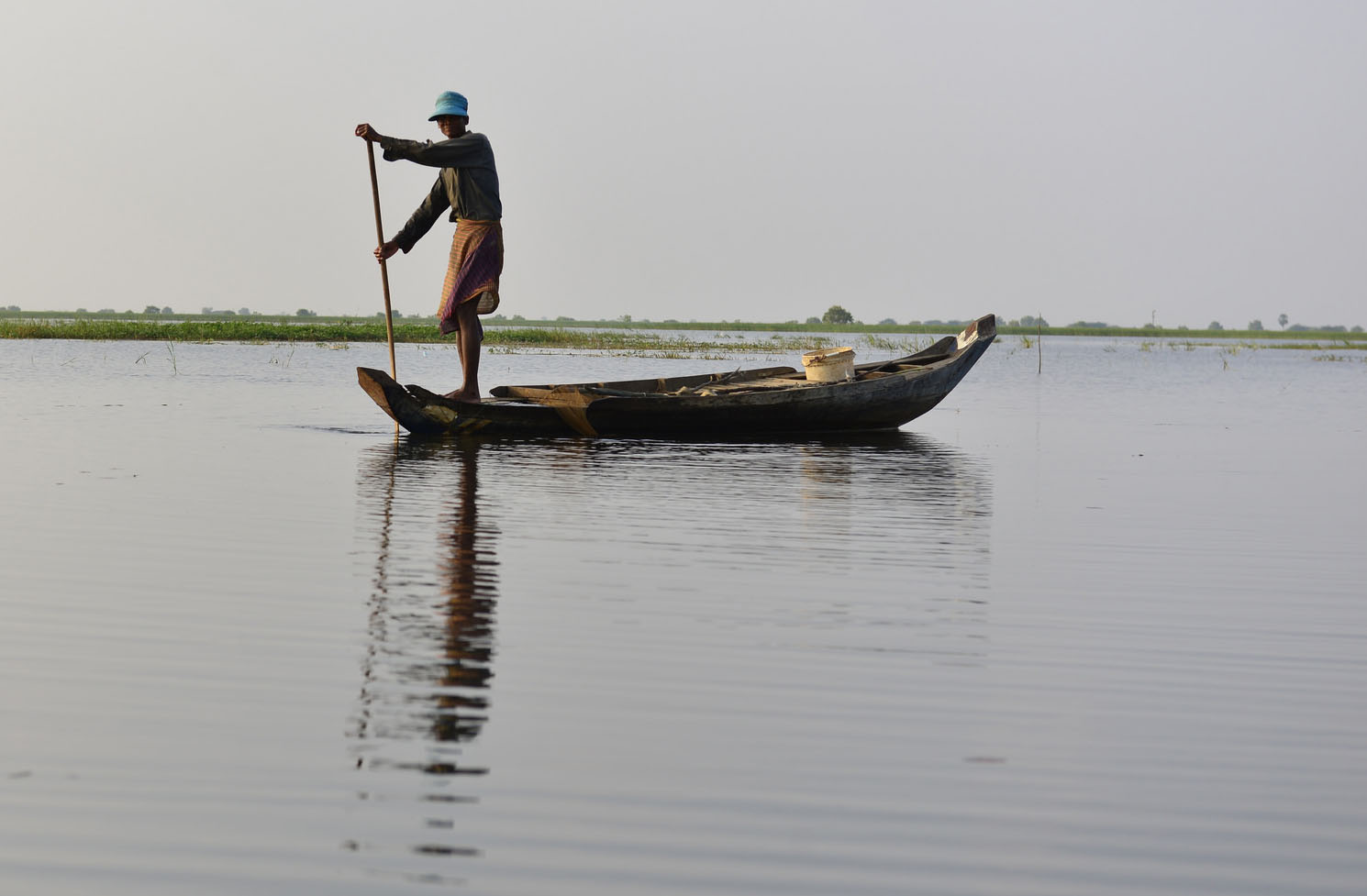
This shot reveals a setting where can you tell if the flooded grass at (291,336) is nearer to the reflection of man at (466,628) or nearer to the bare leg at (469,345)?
the bare leg at (469,345)

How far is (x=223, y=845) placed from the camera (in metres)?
2.70

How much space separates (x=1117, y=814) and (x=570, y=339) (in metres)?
40.1

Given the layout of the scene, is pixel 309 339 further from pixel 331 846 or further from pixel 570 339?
pixel 331 846

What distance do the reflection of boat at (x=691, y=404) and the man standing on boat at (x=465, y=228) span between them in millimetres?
324

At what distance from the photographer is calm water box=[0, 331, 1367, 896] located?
275 cm

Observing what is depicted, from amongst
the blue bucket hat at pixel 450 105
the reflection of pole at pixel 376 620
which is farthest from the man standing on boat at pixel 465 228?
the reflection of pole at pixel 376 620

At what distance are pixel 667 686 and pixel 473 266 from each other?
8061mm

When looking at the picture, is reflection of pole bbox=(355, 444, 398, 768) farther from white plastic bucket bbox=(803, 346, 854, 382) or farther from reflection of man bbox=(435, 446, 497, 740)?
white plastic bucket bbox=(803, 346, 854, 382)

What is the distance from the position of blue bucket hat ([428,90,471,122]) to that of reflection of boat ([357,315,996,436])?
86.5 inches

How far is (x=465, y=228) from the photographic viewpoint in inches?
456

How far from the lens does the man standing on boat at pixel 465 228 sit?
37.1ft

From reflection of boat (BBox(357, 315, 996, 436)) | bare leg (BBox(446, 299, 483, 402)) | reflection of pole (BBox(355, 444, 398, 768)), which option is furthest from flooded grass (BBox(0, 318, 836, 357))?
reflection of pole (BBox(355, 444, 398, 768))

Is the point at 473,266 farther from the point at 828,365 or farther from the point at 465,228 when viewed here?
the point at 828,365

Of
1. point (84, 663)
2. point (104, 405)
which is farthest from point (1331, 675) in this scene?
point (104, 405)
